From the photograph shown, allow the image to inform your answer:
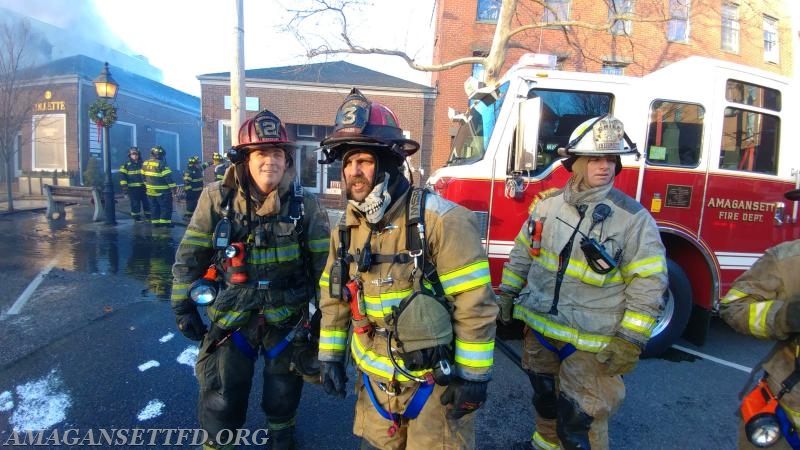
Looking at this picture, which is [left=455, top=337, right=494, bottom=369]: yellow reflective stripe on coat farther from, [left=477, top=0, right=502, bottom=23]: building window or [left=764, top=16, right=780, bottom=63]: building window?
[left=764, top=16, right=780, bottom=63]: building window

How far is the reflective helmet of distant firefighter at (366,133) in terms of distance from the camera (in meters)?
1.71

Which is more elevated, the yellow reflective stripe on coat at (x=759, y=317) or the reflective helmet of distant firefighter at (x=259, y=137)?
the reflective helmet of distant firefighter at (x=259, y=137)

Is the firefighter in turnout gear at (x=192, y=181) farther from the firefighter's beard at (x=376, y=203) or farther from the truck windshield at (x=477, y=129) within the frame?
the firefighter's beard at (x=376, y=203)

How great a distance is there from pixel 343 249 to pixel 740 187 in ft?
13.6

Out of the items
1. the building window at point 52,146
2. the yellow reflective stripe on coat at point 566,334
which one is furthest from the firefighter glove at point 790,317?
the building window at point 52,146

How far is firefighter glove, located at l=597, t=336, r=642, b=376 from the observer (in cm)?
204

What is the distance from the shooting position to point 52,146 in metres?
19.0

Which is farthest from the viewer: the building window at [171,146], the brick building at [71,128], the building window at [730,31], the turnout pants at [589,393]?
the building window at [171,146]

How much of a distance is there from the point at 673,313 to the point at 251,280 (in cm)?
381

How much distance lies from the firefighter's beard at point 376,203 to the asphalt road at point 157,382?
1786 millimetres

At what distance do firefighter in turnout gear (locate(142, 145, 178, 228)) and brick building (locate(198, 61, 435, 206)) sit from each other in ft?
20.0

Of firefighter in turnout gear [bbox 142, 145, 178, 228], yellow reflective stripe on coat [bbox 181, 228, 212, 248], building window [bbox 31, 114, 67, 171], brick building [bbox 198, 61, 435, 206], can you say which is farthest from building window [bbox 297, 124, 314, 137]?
yellow reflective stripe on coat [bbox 181, 228, 212, 248]

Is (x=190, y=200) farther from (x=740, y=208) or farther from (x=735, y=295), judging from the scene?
(x=735, y=295)

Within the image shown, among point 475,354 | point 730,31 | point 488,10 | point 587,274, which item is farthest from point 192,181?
Answer: point 730,31
